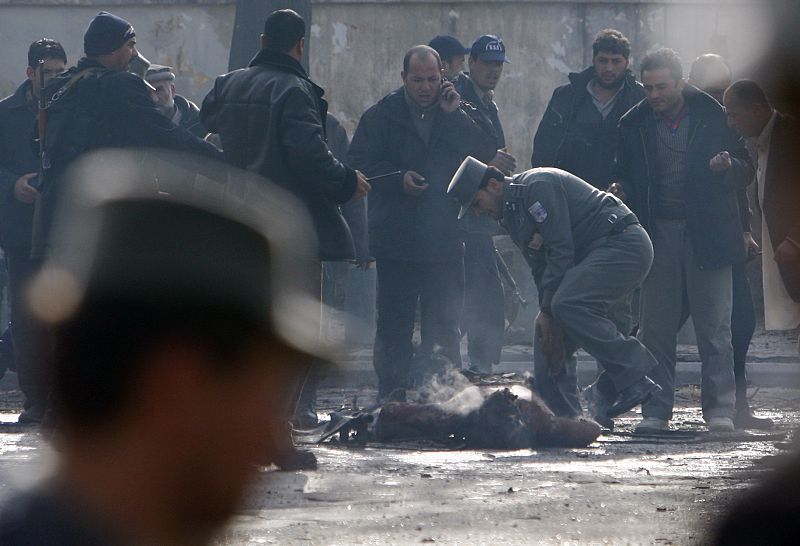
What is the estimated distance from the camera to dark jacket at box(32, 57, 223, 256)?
7.75 m

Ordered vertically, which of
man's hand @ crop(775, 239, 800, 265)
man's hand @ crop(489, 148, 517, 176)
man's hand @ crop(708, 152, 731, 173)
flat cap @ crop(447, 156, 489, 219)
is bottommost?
man's hand @ crop(775, 239, 800, 265)

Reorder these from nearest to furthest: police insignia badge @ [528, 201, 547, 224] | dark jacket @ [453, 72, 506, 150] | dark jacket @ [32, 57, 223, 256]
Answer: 1. dark jacket @ [32, 57, 223, 256]
2. police insignia badge @ [528, 201, 547, 224]
3. dark jacket @ [453, 72, 506, 150]

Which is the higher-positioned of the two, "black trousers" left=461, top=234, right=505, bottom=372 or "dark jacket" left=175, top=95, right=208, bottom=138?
"dark jacket" left=175, top=95, right=208, bottom=138

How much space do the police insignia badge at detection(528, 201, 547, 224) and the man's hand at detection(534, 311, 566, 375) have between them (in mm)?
605

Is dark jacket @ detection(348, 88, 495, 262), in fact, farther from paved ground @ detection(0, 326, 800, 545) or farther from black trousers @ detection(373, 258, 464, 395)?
paved ground @ detection(0, 326, 800, 545)

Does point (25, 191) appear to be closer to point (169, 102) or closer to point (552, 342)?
point (169, 102)

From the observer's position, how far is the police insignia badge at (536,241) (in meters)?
8.70

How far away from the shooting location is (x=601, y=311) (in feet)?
28.9

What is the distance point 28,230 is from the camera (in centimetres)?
912

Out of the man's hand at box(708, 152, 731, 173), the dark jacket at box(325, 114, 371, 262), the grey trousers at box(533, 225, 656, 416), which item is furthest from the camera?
the dark jacket at box(325, 114, 371, 262)

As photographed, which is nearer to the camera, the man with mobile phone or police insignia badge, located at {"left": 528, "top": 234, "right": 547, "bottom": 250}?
police insignia badge, located at {"left": 528, "top": 234, "right": 547, "bottom": 250}

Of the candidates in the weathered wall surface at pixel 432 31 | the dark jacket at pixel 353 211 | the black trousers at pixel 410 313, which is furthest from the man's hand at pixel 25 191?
the weathered wall surface at pixel 432 31

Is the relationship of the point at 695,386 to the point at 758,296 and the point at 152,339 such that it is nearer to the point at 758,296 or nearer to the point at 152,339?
the point at 758,296

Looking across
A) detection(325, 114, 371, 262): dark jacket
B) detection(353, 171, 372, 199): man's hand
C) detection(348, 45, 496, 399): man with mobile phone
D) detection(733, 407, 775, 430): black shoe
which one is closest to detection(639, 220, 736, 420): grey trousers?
detection(733, 407, 775, 430): black shoe
